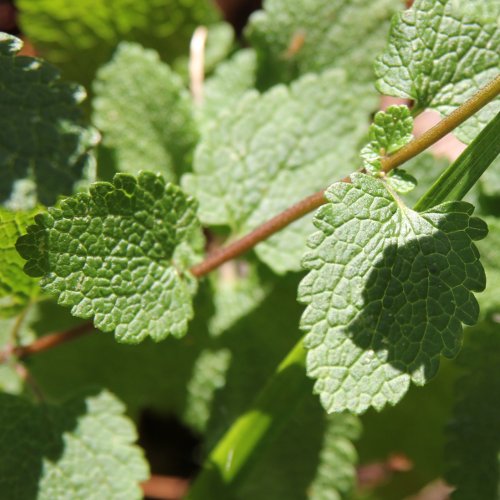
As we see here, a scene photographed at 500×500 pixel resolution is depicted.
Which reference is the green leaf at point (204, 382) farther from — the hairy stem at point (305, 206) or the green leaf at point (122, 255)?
the green leaf at point (122, 255)

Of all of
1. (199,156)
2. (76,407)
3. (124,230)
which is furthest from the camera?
(199,156)

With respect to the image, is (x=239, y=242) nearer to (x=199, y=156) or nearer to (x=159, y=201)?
(x=159, y=201)

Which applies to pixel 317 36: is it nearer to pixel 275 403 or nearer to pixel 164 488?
pixel 275 403

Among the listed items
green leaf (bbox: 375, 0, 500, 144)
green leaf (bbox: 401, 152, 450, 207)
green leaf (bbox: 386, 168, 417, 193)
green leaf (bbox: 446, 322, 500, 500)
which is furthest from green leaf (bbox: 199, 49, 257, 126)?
green leaf (bbox: 446, 322, 500, 500)

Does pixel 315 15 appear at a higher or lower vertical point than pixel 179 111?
higher

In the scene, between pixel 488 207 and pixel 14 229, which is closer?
pixel 14 229

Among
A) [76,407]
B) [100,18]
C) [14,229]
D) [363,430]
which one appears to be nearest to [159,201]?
[14,229]
